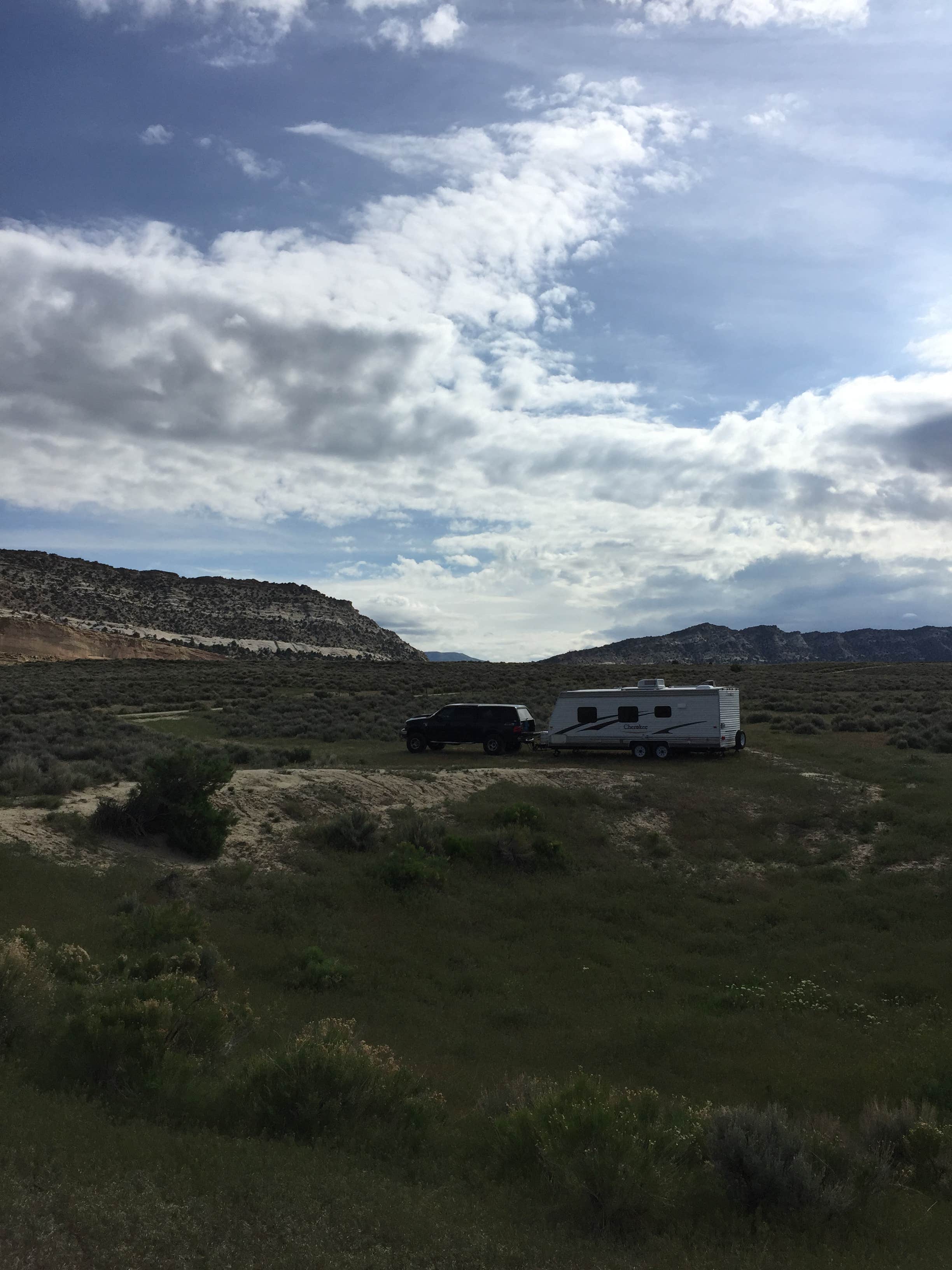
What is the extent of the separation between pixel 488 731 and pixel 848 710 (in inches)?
881

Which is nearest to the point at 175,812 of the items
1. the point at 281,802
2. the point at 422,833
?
the point at 281,802

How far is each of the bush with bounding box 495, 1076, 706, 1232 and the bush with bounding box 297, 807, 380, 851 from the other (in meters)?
11.7

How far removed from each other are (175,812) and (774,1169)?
14.3 meters

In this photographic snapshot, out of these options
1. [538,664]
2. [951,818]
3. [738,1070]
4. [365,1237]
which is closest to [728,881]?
[951,818]

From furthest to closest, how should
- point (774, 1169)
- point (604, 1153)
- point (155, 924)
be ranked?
point (155, 924), point (774, 1169), point (604, 1153)

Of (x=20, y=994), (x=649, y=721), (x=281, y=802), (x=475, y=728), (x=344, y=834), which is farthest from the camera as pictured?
(x=475, y=728)

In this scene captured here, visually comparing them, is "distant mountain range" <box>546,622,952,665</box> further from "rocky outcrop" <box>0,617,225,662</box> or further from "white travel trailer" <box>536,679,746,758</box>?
"white travel trailer" <box>536,679,746,758</box>

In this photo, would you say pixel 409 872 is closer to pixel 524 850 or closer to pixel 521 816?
pixel 524 850

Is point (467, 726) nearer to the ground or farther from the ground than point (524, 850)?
farther from the ground

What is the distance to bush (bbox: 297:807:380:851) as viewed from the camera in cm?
Result: 1931

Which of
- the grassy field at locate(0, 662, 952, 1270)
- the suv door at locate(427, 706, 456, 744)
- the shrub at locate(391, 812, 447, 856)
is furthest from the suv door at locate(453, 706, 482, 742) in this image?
the shrub at locate(391, 812, 447, 856)

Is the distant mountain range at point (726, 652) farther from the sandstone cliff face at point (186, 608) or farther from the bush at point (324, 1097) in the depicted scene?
the bush at point (324, 1097)

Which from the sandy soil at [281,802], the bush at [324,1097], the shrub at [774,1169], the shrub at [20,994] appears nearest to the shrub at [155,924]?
the sandy soil at [281,802]

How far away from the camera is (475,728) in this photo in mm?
32656
